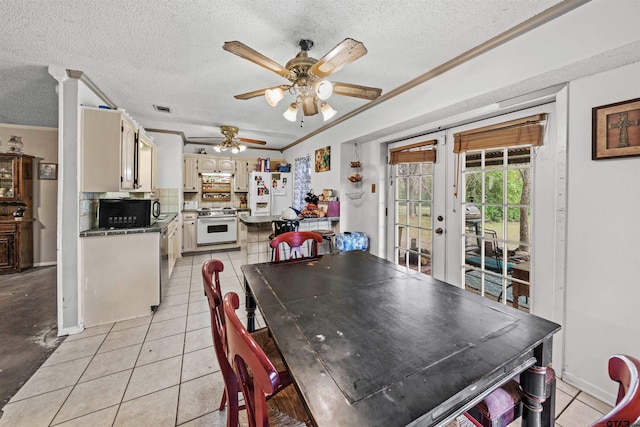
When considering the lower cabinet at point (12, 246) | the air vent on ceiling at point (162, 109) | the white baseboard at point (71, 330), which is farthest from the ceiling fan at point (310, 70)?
the lower cabinet at point (12, 246)

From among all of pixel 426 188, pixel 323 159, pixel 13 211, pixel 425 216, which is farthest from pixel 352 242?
pixel 13 211

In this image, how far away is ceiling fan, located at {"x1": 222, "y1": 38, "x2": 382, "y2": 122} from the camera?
1.51 metres

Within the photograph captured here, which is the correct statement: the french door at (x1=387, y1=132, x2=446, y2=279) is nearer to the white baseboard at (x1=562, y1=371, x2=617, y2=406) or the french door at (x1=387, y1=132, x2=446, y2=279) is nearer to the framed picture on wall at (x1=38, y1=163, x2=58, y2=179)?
the white baseboard at (x1=562, y1=371, x2=617, y2=406)

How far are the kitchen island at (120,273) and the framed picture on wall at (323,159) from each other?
268 cm

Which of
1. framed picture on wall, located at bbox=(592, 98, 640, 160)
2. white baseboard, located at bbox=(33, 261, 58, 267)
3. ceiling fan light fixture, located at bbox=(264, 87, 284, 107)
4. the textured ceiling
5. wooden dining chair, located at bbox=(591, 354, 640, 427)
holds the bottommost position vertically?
white baseboard, located at bbox=(33, 261, 58, 267)

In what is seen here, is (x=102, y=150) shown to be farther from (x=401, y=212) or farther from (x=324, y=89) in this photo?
(x=401, y=212)

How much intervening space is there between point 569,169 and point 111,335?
400 cm

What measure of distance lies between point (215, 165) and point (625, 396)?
6.35 metres

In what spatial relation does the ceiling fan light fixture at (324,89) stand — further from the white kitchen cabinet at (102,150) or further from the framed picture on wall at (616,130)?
the white kitchen cabinet at (102,150)

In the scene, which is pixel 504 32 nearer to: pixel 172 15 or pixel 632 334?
pixel 632 334

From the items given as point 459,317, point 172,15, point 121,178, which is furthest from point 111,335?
point 459,317

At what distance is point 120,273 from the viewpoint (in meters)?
2.66

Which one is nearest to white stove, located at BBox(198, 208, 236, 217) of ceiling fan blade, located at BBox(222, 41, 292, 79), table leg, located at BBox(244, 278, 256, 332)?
table leg, located at BBox(244, 278, 256, 332)

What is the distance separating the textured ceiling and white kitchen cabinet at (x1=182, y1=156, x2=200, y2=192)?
2.67 meters
